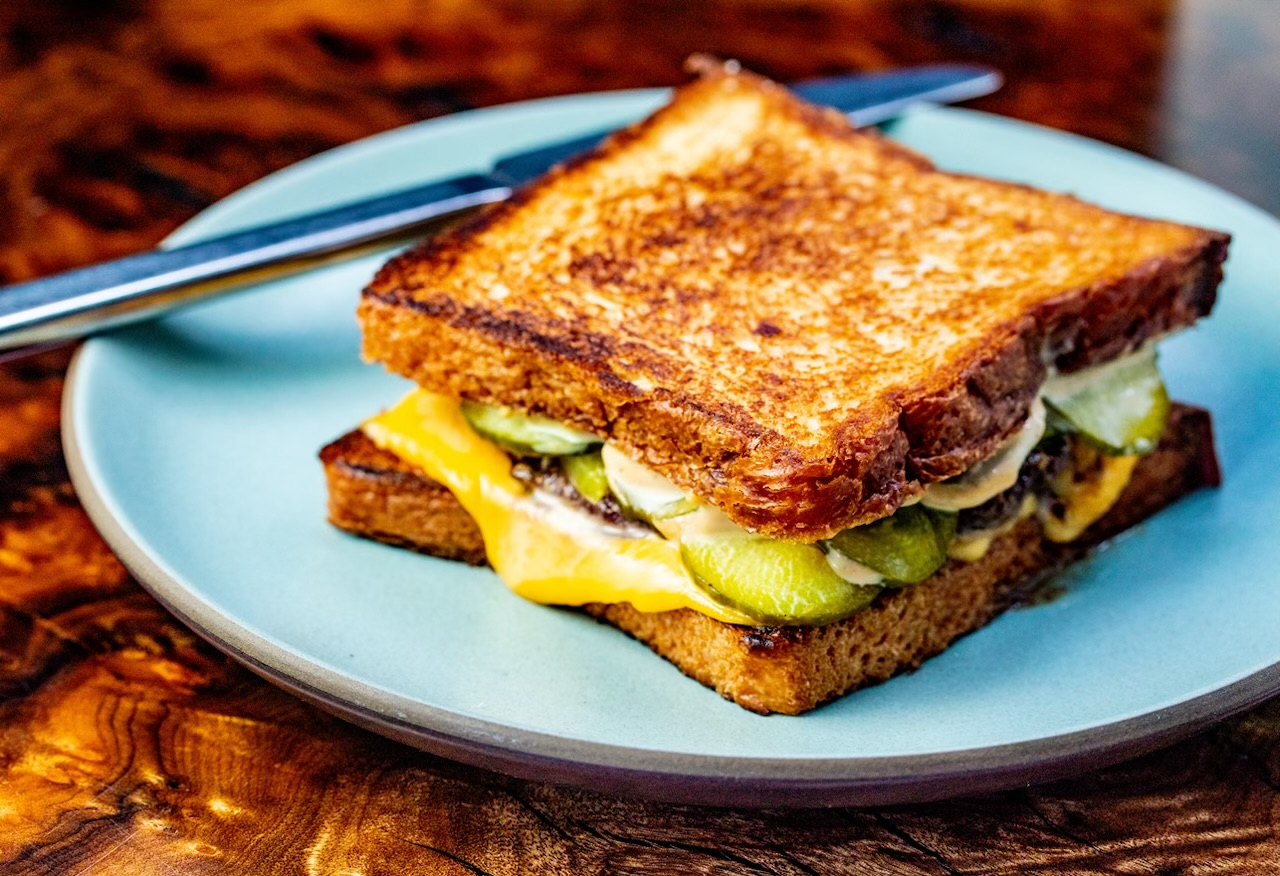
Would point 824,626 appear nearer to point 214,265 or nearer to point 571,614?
point 571,614

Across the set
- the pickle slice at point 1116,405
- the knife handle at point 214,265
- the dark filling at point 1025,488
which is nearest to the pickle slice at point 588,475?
the dark filling at point 1025,488

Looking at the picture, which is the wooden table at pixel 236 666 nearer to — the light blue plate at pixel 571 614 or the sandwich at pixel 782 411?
the light blue plate at pixel 571 614

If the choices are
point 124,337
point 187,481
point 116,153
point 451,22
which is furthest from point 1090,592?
point 451,22

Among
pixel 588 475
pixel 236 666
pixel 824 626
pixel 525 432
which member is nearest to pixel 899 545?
pixel 824 626

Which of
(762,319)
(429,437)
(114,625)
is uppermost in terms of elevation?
(762,319)

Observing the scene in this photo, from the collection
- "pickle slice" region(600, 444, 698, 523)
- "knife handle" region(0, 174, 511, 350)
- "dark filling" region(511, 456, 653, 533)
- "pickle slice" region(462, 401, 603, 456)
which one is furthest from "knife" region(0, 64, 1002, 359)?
"pickle slice" region(600, 444, 698, 523)

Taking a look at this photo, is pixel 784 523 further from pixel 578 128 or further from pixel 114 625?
pixel 578 128

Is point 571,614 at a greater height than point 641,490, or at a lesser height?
lesser
